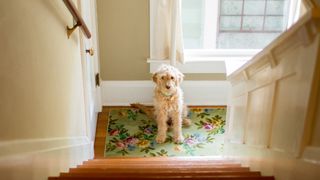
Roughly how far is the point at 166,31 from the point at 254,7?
1.09 meters

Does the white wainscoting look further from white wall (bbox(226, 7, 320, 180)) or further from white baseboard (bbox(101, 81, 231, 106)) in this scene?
white baseboard (bbox(101, 81, 231, 106))

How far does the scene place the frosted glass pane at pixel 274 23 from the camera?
4.41 meters

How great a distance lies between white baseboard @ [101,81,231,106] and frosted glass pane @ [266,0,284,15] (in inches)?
37.8

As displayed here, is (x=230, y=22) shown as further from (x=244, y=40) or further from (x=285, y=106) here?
(x=285, y=106)

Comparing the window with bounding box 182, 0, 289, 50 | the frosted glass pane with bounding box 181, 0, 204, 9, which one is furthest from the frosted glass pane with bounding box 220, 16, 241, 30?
the frosted glass pane with bounding box 181, 0, 204, 9

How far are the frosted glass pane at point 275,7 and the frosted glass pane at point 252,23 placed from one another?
0.13 meters

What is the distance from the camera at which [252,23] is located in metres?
4.46

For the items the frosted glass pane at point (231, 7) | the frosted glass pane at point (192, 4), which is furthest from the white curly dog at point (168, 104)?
the frosted glass pane at point (231, 7)

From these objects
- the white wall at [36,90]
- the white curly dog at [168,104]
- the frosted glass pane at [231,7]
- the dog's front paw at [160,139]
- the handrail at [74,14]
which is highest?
the frosted glass pane at [231,7]

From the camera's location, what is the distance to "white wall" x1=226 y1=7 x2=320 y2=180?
4.70 ft

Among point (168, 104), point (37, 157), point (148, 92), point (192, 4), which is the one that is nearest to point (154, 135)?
point (168, 104)

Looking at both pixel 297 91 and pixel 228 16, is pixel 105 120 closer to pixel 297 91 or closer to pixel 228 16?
pixel 228 16

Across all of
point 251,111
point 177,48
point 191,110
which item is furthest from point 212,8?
point 251,111

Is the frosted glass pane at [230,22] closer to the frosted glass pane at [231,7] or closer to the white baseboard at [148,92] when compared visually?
the frosted glass pane at [231,7]
